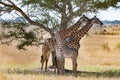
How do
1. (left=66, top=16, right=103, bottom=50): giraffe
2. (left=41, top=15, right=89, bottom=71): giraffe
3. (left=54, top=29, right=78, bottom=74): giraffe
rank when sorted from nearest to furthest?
(left=54, top=29, right=78, bottom=74): giraffe → (left=66, top=16, right=103, bottom=50): giraffe → (left=41, top=15, right=89, bottom=71): giraffe

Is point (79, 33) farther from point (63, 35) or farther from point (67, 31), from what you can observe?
point (63, 35)

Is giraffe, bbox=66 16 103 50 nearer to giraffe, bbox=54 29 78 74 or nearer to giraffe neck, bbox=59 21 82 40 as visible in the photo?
giraffe neck, bbox=59 21 82 40

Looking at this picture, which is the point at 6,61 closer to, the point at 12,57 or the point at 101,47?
the point at 12,57

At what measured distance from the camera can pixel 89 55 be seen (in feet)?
143

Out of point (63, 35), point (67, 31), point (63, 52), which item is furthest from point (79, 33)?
point (63, 52)

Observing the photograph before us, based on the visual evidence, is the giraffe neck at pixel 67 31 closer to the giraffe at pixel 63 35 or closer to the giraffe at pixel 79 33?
the giraffe at pixel 63 35

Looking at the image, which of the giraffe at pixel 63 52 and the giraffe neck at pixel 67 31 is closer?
the giraffe at pixel 63 52

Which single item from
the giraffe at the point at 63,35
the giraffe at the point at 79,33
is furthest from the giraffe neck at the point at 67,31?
the giraffe at the point at 79,33

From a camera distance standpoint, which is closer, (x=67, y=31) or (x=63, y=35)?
(x=63, y=35)

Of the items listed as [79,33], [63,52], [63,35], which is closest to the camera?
[63,52]

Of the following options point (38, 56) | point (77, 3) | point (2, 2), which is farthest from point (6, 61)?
point (77, 3)

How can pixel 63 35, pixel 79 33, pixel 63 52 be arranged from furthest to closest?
1. pixel 79 33
2. pixel 63 35
3. pixel 63 52

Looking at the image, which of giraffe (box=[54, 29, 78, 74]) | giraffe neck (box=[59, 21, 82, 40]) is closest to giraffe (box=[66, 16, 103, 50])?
giraffe neck (box=[59, 21, 82, 40])

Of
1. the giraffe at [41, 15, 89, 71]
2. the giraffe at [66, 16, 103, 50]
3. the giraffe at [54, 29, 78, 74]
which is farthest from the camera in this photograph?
the giraffe at [41, 15, 89, 71]
